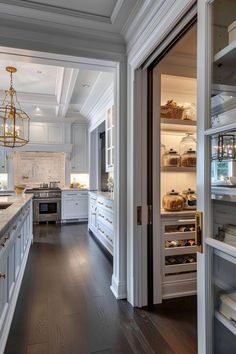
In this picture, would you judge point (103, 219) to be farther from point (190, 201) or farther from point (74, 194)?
point (74, 194)

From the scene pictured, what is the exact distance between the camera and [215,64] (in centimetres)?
131

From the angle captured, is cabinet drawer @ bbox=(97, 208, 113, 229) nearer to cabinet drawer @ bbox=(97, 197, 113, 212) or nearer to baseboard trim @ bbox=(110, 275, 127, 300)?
cabinet drawer @ bbox=(97, 197, 113, 212)

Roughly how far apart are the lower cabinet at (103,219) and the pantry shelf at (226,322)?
8.29ft

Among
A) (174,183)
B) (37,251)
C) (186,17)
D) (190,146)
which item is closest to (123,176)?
(174,183)

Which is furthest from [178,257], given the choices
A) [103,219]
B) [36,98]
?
[36,98]

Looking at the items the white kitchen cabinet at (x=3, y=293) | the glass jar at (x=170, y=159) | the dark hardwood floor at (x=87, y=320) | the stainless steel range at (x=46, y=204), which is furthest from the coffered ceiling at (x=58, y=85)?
the dark hardwood floor at (x=87, y=320)

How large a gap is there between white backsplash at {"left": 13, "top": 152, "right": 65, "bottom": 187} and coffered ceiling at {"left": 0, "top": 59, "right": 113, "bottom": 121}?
5.18 feet

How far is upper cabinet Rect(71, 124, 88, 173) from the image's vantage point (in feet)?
23.2

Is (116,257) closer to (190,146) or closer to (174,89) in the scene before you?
(190,146)

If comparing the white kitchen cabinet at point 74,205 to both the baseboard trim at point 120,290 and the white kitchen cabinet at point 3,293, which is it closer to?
the baseboard trim at point 120,290

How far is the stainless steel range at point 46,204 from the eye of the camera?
259 inches

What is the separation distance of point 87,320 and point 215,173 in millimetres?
1803

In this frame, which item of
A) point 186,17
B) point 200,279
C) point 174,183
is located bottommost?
point 200,279

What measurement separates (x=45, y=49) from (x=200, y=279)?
2.32 meters
